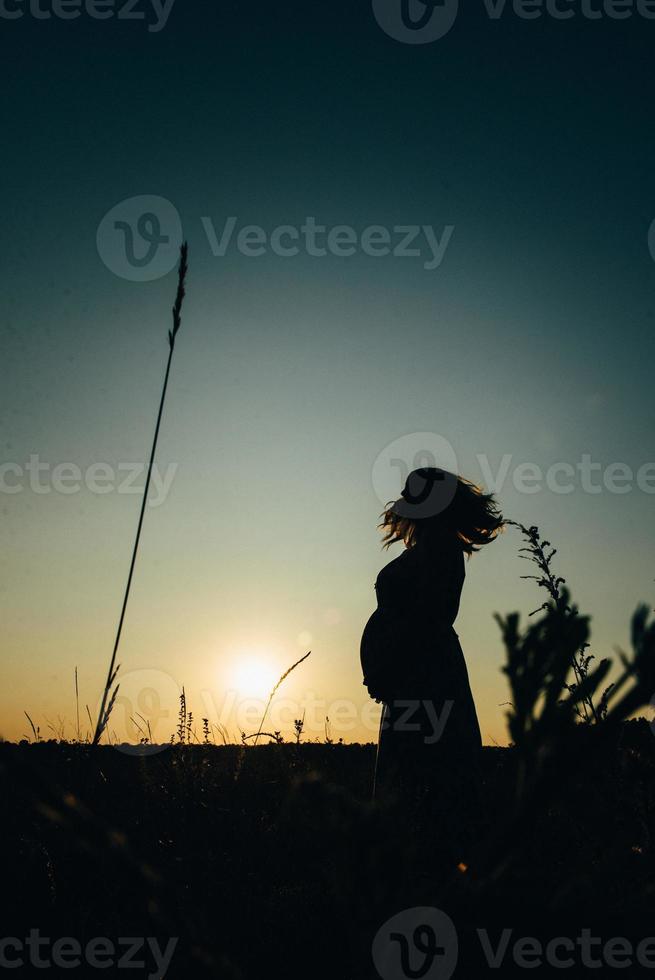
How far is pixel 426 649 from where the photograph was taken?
13.0 ft

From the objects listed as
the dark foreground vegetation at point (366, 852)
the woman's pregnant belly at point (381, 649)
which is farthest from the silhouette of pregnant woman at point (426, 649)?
the dark foreground vegetation at point (366, 852)

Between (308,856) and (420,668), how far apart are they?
1775 mm

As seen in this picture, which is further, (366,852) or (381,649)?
(381,649)

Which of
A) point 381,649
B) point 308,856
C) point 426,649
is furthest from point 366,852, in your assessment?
point 308,856

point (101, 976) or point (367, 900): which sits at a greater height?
point (367, 900)

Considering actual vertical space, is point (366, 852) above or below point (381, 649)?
below

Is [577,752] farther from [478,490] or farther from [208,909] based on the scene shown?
[478,490]

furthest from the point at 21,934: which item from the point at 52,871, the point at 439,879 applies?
the point at 439,879

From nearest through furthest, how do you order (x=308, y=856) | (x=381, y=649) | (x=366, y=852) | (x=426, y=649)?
(x=366, y=852) < (x=381, y=649) < (x=426, y=649) < (x=308, y=856)

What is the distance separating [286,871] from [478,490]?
3082mm

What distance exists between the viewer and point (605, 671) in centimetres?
71

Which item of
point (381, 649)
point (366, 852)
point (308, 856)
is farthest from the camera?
point (308, 856)

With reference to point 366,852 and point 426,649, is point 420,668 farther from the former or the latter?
point 366,852

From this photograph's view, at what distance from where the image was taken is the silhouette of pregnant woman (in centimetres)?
374
